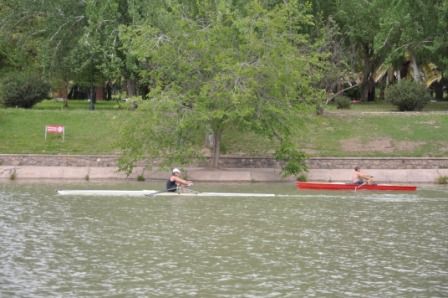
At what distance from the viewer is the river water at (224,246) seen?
18.4m

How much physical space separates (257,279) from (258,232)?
6.91 metres

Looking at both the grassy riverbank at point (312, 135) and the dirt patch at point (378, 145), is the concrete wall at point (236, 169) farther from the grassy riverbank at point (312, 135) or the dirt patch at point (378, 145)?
the dirt patch at point (378, 145)

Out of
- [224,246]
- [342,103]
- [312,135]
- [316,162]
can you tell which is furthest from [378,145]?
[224,246]

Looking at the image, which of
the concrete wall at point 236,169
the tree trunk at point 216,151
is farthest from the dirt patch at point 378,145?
the tree trunk at point 216,151

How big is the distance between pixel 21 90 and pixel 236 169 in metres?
18.6

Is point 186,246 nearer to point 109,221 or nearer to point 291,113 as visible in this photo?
point 109,221

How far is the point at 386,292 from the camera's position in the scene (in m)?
18.0

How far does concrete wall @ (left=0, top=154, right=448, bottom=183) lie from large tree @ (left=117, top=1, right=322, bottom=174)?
48.6 inches

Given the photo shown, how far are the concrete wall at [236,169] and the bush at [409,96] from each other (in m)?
12.4

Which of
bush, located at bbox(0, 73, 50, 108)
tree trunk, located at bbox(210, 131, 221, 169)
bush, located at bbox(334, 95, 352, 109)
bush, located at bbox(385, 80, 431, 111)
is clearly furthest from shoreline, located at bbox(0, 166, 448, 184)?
bush, located at bbox(334, 95, 352, 109)

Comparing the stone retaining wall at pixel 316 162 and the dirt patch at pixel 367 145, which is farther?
the dirt patch at pixel 367 145

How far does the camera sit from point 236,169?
4459 centimetres

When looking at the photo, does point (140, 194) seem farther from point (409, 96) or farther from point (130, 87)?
point (130, 87)

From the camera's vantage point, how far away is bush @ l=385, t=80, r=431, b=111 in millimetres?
56531
